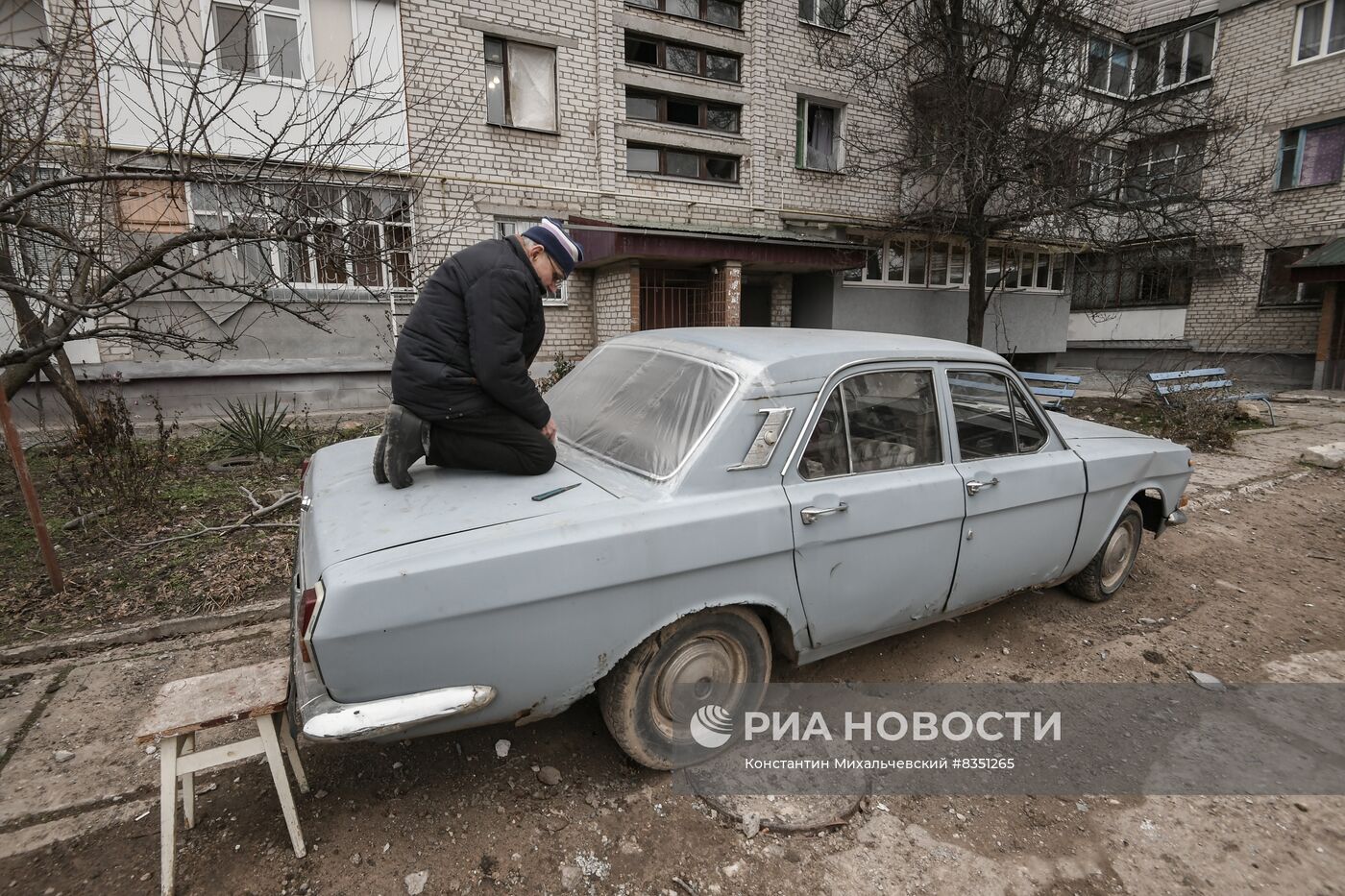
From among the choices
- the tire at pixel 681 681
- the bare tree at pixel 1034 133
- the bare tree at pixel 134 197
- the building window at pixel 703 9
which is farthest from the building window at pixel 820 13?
the tire at pixel 681 681

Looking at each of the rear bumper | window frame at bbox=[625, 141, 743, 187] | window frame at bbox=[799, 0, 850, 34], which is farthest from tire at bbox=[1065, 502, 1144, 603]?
window frame at bbox=[799, 0, 850, 34]

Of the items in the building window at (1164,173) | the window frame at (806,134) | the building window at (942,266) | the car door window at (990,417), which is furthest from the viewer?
the building window at (942,266)

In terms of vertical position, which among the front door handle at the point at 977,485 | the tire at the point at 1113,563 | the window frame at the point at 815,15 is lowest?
the tire at the point at 1113,563

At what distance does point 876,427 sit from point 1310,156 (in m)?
22.1

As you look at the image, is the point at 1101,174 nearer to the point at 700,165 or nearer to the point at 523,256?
the point at 700,165

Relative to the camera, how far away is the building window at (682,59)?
506 inches

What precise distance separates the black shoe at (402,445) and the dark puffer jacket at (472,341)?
5 centimetres

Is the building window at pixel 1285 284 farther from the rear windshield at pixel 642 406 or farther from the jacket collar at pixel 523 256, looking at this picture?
the jacket collar at pixel 523 256

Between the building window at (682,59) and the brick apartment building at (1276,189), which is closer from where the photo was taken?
the building window at (682,59)

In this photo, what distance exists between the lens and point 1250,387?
55.2 feet

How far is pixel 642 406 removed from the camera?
2.80m

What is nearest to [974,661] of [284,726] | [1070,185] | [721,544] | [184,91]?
[721,544]

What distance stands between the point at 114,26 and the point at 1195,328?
25.5 m

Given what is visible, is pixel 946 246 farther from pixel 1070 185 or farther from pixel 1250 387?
pixel 1250 387
